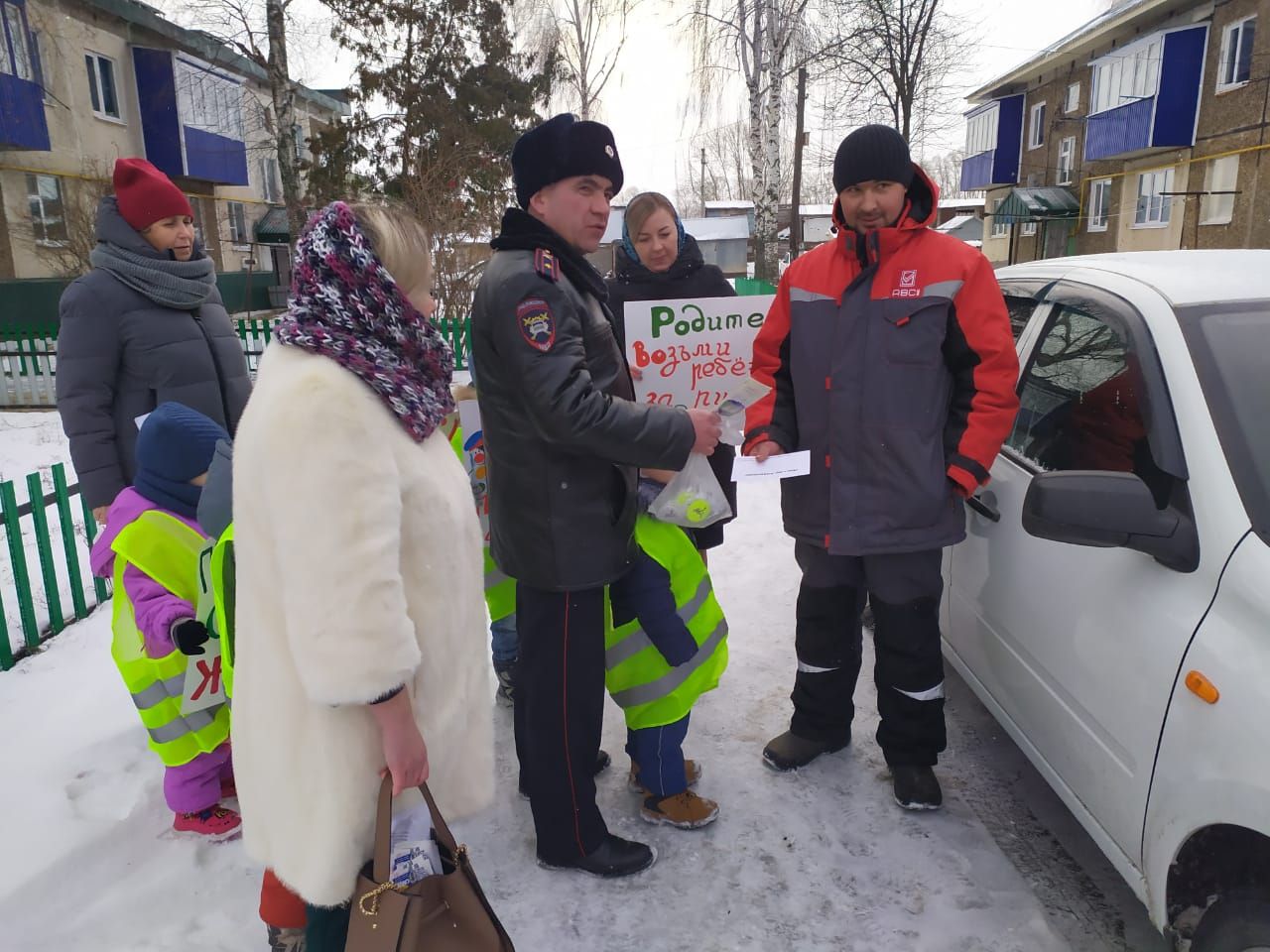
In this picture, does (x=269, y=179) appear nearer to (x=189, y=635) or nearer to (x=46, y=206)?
(x=46, y=206)

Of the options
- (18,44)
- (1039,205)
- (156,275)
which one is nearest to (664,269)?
(156,275)

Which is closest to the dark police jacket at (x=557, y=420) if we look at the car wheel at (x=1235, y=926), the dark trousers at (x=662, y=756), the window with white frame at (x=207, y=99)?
the dark trousers at (x=662, y=756)

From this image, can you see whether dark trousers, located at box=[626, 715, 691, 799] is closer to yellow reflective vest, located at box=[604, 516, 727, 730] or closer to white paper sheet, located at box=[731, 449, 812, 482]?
yellow reflective vest, located at box=[604, 516, 727, 730]

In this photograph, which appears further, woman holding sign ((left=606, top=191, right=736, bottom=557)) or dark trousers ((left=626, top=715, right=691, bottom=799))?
woman holding sign ((left=606, top=191, right=736, bottom=557))

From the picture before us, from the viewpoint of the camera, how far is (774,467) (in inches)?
104

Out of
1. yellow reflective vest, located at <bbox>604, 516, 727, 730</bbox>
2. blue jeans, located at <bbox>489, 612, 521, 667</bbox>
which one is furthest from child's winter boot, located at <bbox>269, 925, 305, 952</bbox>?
blue jeans, located at <bbox>489, 612, 521, 667</bbox>

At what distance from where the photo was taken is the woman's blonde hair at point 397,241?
1601 millimetres

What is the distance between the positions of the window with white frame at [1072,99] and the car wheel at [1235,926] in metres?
34.2

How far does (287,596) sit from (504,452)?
0.94 meters

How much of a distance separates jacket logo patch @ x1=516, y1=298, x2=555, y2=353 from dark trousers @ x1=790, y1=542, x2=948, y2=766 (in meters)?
1.34

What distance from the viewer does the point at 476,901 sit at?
1574 mm

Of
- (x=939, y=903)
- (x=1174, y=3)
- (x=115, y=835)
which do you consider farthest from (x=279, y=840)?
(x=1174, y=3)

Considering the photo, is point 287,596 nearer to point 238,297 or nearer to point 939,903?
point 939,903

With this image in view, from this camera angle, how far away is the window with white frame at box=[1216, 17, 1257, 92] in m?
20.7
